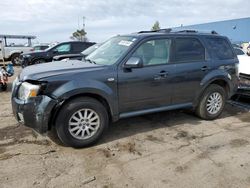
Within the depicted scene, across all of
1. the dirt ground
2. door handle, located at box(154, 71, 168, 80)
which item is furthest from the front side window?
door handle, located at box(154, 71, 168, 80)

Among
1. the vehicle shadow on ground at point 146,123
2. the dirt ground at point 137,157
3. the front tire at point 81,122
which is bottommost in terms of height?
the dirt ground at point 137,157

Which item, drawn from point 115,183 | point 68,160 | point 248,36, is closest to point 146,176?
point 115,183

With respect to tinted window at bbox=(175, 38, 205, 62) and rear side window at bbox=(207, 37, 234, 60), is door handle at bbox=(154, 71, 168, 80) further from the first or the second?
rear side window at bbox=(207, 37, 234, 60)

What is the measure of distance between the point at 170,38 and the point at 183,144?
1972 millimetres

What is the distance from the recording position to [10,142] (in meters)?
4.29

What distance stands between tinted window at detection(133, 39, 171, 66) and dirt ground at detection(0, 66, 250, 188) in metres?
1.30

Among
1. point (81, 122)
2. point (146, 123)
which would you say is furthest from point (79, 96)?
point (146, 123)

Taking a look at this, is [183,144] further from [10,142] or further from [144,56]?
[10,142]

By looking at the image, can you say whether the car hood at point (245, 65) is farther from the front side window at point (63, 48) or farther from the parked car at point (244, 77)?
the front side window at point (63, 48)

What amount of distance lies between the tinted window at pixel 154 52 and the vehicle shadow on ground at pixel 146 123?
4.18ft

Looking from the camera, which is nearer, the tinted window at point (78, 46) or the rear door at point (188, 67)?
the rear door at point (188, 67)

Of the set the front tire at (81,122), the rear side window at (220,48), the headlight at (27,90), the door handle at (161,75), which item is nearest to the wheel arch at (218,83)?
the rear side window at (220,48)

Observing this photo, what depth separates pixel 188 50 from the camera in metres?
5.09

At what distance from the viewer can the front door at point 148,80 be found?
4.35 metres
